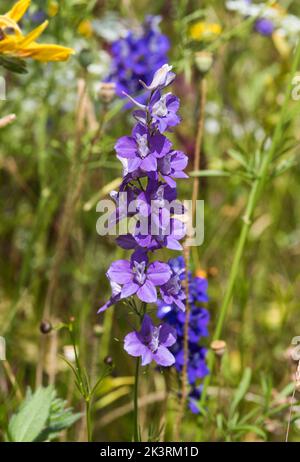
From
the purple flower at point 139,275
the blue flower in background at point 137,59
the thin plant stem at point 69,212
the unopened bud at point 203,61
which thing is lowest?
the purple flower at point 139,275

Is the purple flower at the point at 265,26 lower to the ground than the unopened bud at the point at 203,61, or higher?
higher

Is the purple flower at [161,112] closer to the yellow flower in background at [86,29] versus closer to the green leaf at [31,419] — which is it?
the green leaf at [31,419]

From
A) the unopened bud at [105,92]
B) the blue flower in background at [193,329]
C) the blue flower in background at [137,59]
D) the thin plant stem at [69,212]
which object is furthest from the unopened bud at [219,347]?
the blue flower in background at [137,59]

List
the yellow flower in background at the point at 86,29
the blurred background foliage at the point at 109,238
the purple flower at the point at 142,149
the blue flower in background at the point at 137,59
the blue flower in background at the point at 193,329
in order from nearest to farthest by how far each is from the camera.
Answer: the purple flower at the point at 142,149, the blue flower in background at the point at 193,329, the blurred background foliage at the point at 109,238, the blue flower in background at the point at 137,59, the yellow flower in background at the point at 86,29

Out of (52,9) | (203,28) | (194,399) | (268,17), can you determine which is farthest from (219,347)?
(203,28)

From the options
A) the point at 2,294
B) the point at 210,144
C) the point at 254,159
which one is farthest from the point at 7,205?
the point at 254,159

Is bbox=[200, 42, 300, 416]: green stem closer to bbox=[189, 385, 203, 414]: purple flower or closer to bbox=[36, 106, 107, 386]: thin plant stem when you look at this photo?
bbox=[189, 385, 203, 414]: purple flower
